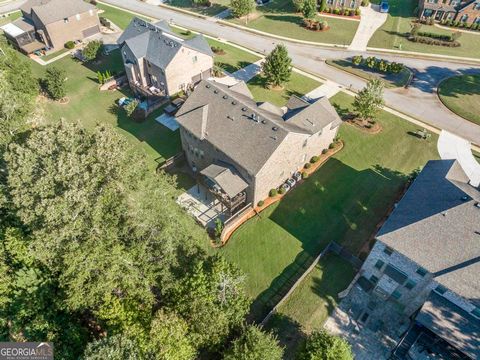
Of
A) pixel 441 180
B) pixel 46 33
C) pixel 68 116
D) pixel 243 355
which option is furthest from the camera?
pixel 46 33

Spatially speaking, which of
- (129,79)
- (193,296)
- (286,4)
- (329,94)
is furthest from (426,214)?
(286,4)

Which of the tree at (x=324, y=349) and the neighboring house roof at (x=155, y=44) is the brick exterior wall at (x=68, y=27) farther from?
the tree at (x=324, y=349)

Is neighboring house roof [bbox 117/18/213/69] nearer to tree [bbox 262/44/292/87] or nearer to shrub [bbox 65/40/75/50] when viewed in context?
tree [bbox 262/44/292/87]

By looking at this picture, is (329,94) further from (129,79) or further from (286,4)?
(286,4)

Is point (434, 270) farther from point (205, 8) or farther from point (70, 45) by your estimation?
point (205, 8)

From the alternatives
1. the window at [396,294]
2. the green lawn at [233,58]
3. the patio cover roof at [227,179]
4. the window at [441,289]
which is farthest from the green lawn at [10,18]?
the window at [441,289]

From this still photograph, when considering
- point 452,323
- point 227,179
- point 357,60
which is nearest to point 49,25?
point 227,179

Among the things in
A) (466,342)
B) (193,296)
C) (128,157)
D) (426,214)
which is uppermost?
(128,157)

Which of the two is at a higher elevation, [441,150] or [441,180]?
[441,180]

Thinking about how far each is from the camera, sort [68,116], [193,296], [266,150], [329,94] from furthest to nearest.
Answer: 1. [329,94]
2. [68,116]
3. [266,150]
4. [193,296]
